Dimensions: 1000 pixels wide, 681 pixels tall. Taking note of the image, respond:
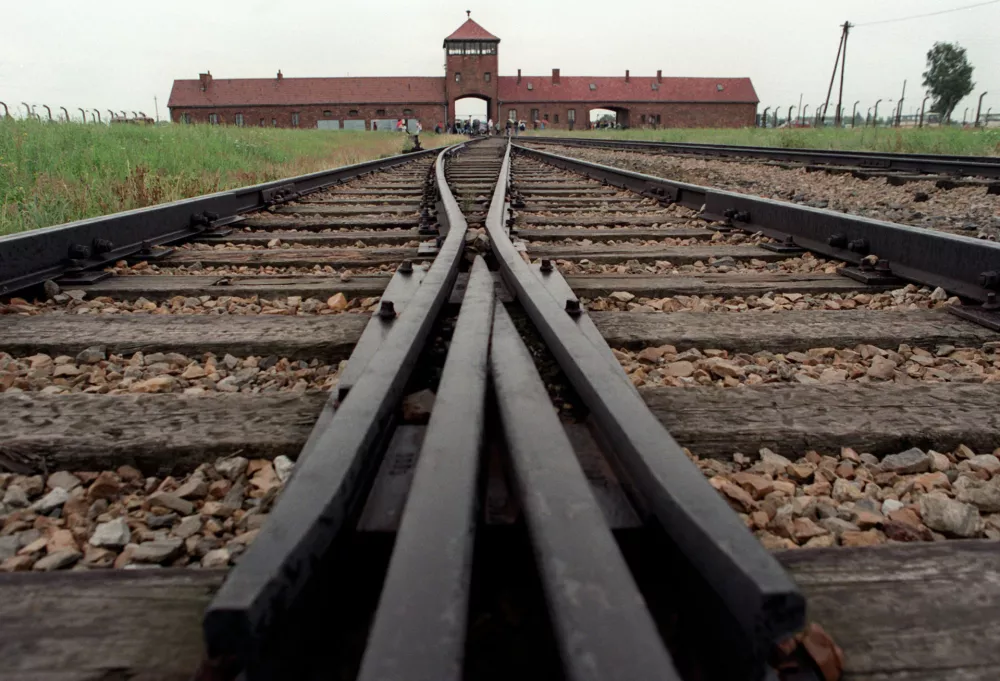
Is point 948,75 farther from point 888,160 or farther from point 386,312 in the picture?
point 386,312

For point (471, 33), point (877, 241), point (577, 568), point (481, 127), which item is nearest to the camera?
point (577, 568)

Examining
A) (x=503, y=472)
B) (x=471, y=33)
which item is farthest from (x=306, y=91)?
(x=503, y=472)

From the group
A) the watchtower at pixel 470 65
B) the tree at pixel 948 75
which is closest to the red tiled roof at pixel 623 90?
the watchtower at pixel 470 65

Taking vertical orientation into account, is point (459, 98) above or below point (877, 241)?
above

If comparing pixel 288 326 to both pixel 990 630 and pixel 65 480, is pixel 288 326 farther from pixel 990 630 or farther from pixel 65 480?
pixel 990 630

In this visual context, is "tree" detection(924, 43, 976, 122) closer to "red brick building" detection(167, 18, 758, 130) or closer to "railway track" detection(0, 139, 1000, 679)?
"red brick building" detection(167, 18, 758, 130)

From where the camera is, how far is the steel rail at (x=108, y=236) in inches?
102

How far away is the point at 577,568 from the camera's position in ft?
2.22

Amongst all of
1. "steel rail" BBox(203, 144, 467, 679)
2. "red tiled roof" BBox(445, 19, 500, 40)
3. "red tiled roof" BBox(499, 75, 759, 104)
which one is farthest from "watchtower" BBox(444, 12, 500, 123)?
"steel rail" BBox(203, 144, 467, 679)

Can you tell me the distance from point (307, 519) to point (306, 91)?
69765 millimetres

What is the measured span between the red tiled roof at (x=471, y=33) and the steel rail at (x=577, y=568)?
226ft

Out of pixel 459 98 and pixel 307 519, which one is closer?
pixel 307 519

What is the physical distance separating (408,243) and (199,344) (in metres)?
1.91

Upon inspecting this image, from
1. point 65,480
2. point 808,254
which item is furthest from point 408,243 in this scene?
point 65,480
